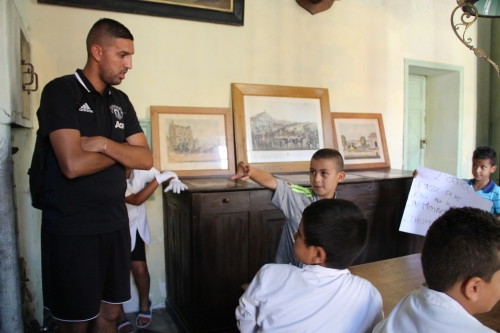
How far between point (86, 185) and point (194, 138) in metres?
1.40

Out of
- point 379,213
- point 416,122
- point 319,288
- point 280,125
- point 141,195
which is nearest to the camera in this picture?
point 319,288

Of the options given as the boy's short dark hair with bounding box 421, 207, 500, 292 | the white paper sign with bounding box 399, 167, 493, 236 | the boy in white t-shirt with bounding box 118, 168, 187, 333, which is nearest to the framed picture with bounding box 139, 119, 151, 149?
the boy in white t-shirt with bounding box 118, 168, 187, 333

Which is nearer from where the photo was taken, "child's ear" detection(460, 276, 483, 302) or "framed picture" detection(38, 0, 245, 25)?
"child's ear" detection(460, 276, 483, 302)

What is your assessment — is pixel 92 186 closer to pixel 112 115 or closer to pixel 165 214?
pixel 112 115

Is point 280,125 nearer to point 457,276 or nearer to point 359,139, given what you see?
point 359,139

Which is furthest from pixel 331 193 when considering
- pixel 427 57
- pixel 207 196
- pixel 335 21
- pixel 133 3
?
pixel 427 57

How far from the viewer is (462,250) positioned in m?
0.81

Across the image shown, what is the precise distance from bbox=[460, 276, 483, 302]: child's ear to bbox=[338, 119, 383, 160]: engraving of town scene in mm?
2690

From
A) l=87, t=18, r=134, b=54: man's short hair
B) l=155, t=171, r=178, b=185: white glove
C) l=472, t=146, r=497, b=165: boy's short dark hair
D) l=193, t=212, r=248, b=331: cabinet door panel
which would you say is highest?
l=87, t=18, r=134, b=54: man's short hair

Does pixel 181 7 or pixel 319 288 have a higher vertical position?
pixel 181 7

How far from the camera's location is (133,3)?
2.69 meters

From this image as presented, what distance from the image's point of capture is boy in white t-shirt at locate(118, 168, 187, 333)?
2.50 m

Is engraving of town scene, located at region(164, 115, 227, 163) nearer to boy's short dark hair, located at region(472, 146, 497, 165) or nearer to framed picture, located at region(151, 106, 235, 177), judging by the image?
framed picture, located at region(151, 106, 235, 177)

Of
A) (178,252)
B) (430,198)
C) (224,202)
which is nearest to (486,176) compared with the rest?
(430,198)
